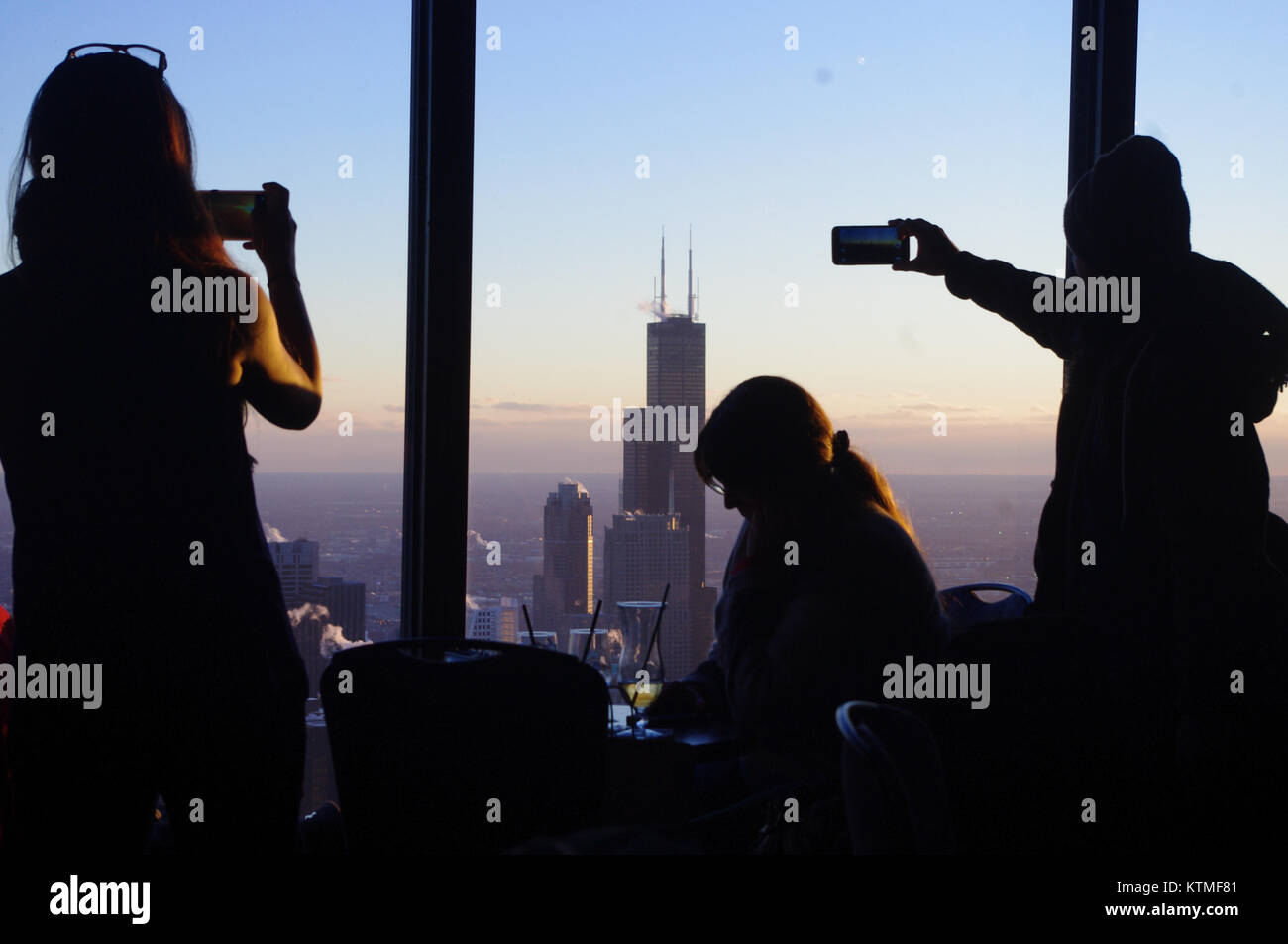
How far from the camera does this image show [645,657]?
2.01 metres

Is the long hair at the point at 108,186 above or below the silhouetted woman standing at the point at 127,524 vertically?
A: above

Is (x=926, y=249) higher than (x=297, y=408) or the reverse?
higher

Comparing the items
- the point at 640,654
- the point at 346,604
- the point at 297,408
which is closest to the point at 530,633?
the point at 640,654

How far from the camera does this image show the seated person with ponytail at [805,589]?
5.27 feet

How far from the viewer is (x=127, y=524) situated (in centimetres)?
125

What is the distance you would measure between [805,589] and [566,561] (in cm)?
78

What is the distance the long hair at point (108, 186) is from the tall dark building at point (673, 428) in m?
1.19

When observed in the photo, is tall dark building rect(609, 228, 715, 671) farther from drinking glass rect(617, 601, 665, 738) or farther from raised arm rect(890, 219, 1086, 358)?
raised arm rect(890, 219, 1086, 358)

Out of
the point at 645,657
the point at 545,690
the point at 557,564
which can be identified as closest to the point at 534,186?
the point at 557,564

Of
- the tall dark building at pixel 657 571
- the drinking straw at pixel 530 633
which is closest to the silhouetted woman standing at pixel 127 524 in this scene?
the drinking straw at pixel 530 633

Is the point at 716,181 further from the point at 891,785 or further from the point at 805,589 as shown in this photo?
the point at 891,785

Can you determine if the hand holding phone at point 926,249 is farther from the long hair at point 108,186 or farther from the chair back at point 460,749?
the long hair at point 108,186
